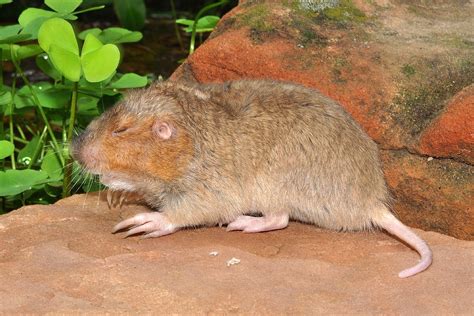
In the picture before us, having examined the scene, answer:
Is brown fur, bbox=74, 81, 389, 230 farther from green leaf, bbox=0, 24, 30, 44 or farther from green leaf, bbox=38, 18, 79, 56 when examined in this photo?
green leaf, bbox=0, 24, 30, 44

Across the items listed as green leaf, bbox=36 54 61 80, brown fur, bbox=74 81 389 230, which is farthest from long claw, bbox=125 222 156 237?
green leaf, bbox=36 54 61 80

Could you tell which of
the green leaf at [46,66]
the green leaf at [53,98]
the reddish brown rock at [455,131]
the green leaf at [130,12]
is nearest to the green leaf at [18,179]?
the green leaf at [53,98]

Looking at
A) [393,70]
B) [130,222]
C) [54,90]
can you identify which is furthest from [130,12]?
[130,222]

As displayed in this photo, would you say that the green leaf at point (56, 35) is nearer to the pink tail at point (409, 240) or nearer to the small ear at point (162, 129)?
the small ear at point (162, 129)

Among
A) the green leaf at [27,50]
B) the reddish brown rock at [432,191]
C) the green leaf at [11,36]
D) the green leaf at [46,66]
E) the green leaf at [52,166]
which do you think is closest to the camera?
the reddish brown rock at [432,191]

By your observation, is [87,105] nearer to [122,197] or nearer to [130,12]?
[122,197]

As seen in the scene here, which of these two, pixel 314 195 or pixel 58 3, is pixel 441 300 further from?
pixel 58 3
